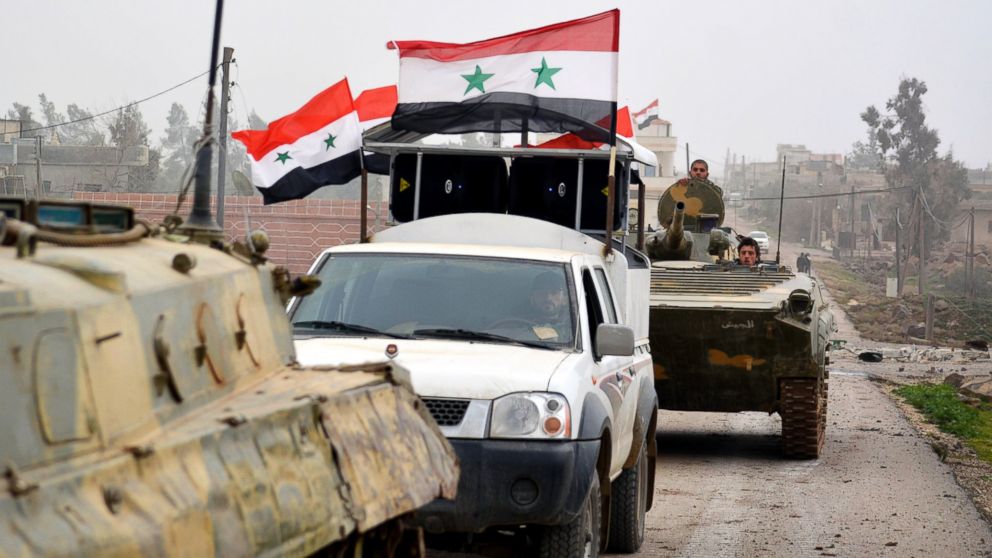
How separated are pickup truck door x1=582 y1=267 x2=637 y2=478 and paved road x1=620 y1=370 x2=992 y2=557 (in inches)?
39.8

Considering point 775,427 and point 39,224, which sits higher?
point 39,224

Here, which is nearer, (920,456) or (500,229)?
(500,229)

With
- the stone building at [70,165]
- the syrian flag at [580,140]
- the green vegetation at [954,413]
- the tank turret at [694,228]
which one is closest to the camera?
the syrian flag at [580,140]

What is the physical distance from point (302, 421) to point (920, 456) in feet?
34.4

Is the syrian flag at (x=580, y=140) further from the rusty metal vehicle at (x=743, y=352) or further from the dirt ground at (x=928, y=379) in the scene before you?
the dirt ground at (x=928, y=379)

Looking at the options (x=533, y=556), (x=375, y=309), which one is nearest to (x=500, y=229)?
(x=375, y=309)

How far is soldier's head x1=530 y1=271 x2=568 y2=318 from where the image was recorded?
25.7ft

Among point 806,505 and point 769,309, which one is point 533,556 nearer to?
point 806,505

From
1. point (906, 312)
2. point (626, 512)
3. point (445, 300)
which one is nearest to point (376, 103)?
point (626, 512)

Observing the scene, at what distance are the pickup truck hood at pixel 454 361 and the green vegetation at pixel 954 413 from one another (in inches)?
313

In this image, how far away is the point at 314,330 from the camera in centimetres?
782

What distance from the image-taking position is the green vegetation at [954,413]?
51.0 feet

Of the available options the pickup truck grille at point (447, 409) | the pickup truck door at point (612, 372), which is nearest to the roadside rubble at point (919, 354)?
the pickup truck door at point (612, 372)

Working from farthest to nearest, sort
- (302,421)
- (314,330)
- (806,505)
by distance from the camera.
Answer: (806,505) → (314,330) → (302,421)
